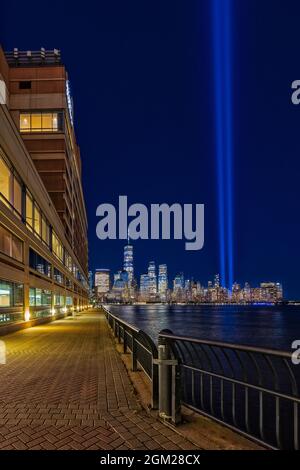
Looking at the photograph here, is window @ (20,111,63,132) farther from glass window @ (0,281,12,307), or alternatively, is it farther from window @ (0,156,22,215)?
glass window @ (0,281,12,307)

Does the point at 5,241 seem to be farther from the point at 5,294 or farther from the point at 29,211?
the point at 29,211

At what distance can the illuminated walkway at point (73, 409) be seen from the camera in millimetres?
5043

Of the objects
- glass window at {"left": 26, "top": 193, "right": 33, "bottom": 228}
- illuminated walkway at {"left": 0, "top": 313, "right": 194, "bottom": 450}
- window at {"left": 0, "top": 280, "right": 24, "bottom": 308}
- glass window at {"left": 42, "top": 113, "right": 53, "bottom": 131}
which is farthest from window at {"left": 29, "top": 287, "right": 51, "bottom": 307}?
glass window at {"left": 42, "top": 113, "right": 53, "bottom": 131}

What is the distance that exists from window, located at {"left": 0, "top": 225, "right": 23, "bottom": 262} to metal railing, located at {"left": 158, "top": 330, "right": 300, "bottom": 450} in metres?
11.3

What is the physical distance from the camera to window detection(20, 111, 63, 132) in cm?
5575

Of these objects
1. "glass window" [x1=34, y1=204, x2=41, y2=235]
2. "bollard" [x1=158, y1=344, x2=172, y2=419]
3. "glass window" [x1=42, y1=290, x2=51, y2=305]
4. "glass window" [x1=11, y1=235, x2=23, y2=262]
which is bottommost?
"glass window" [x1=42, y1=290, x2=51, y2=305]

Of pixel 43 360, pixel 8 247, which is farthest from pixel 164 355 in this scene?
pixel 8 247

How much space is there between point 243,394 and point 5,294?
42.2ft

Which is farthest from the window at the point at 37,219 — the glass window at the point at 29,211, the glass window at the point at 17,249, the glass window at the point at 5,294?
the glass window at the point at 5,294

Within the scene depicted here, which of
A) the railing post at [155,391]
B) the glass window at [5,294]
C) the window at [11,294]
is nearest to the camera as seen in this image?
the railing post at [155,391]

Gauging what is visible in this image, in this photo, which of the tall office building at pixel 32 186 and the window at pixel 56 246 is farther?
the window at pixel 56 246

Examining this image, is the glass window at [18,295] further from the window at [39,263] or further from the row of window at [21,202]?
the row of window at [21,202]
